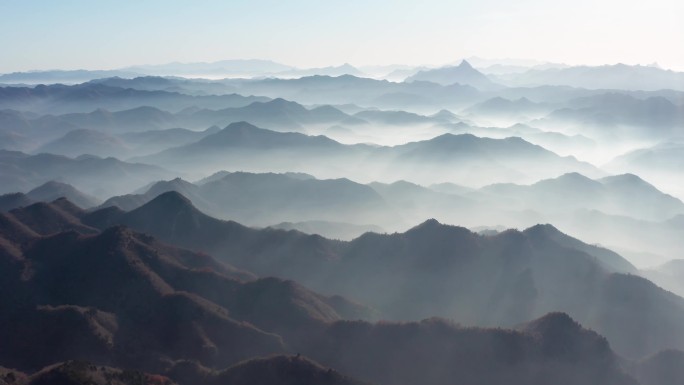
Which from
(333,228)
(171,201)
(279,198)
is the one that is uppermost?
(171,201)

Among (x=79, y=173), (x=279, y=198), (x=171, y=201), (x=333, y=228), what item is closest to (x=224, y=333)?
(x=171, y=201)

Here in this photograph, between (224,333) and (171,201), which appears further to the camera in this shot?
(171,201)

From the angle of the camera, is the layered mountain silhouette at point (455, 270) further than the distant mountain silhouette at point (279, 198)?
No

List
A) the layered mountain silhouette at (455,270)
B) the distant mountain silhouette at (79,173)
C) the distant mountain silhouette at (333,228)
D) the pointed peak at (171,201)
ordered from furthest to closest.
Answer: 1. the distant mountain silhouette at (79,173)
2. the distant mountain silhouette at (333,228)
3. the pointed peak at (171,201)
4. the layered mountain silhouette at (455,270)

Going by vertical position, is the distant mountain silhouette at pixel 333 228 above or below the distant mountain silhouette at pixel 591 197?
above

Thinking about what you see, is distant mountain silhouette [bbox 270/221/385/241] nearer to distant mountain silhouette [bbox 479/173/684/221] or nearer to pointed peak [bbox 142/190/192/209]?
pointed peak [bbox 142/190/192/209]

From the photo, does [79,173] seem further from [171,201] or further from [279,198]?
[171,201]

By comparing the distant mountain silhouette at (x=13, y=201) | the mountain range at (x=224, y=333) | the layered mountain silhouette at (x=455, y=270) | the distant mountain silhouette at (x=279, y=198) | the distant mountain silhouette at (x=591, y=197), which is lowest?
the distant mountain silhouette at (x=591, y=197)

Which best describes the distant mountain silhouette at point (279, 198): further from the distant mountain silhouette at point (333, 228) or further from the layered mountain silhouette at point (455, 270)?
the layered mountain silhouette at point (455, 270)

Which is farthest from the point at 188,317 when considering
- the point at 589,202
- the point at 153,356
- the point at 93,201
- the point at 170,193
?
the point at 589,202

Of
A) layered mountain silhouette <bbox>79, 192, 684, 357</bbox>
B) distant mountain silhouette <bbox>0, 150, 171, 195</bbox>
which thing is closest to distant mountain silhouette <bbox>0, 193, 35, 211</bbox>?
layered mountain silhouette <bbox>79, 192, 684, 357</bbox>

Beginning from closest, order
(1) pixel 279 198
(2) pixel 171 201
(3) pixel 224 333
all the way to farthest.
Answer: (3) pixel 224 333 < (2) pixel 171 201 < (1) pixel 279 198

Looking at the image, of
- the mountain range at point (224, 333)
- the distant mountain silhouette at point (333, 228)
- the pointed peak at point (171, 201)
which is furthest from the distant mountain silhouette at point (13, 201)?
the distant mountain silhouette at point (333, 228)
